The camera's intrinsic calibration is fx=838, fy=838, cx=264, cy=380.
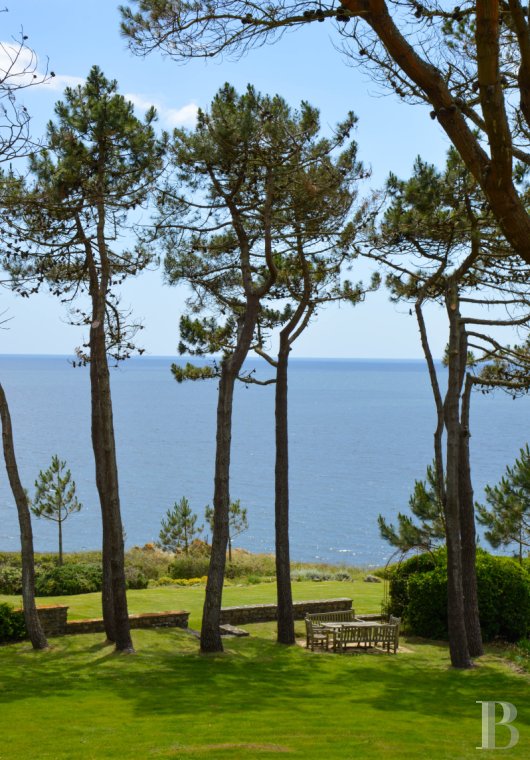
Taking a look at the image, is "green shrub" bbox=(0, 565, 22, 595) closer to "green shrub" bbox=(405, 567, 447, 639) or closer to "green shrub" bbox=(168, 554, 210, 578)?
"green shrub" bbox=(168, 554, 210, 578)

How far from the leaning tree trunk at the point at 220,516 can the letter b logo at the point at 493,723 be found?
16.3ft

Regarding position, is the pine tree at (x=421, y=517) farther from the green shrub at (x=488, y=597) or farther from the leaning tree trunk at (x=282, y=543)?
the leaning tree trunk at (x=282, y=543)

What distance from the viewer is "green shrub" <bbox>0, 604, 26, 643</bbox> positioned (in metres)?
14.4

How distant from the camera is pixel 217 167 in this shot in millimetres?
14273

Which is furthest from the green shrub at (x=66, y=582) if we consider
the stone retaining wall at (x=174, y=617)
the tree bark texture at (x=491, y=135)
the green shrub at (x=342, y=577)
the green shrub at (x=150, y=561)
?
the tree bark texture at (x=491, y=135)

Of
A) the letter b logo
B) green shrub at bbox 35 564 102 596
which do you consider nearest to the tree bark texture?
the letter b logo

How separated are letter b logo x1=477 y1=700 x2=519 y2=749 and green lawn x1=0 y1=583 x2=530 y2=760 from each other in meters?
0.12

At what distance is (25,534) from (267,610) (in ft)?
21.3

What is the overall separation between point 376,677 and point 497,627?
4.20 meters

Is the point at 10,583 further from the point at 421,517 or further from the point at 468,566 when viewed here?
the point at 468,566

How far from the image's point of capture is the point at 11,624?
47.3ft

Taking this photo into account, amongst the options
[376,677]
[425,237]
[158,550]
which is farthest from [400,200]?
[158,550]

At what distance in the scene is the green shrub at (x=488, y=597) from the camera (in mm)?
16109

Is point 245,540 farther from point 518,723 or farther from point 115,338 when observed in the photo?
point 518,723
